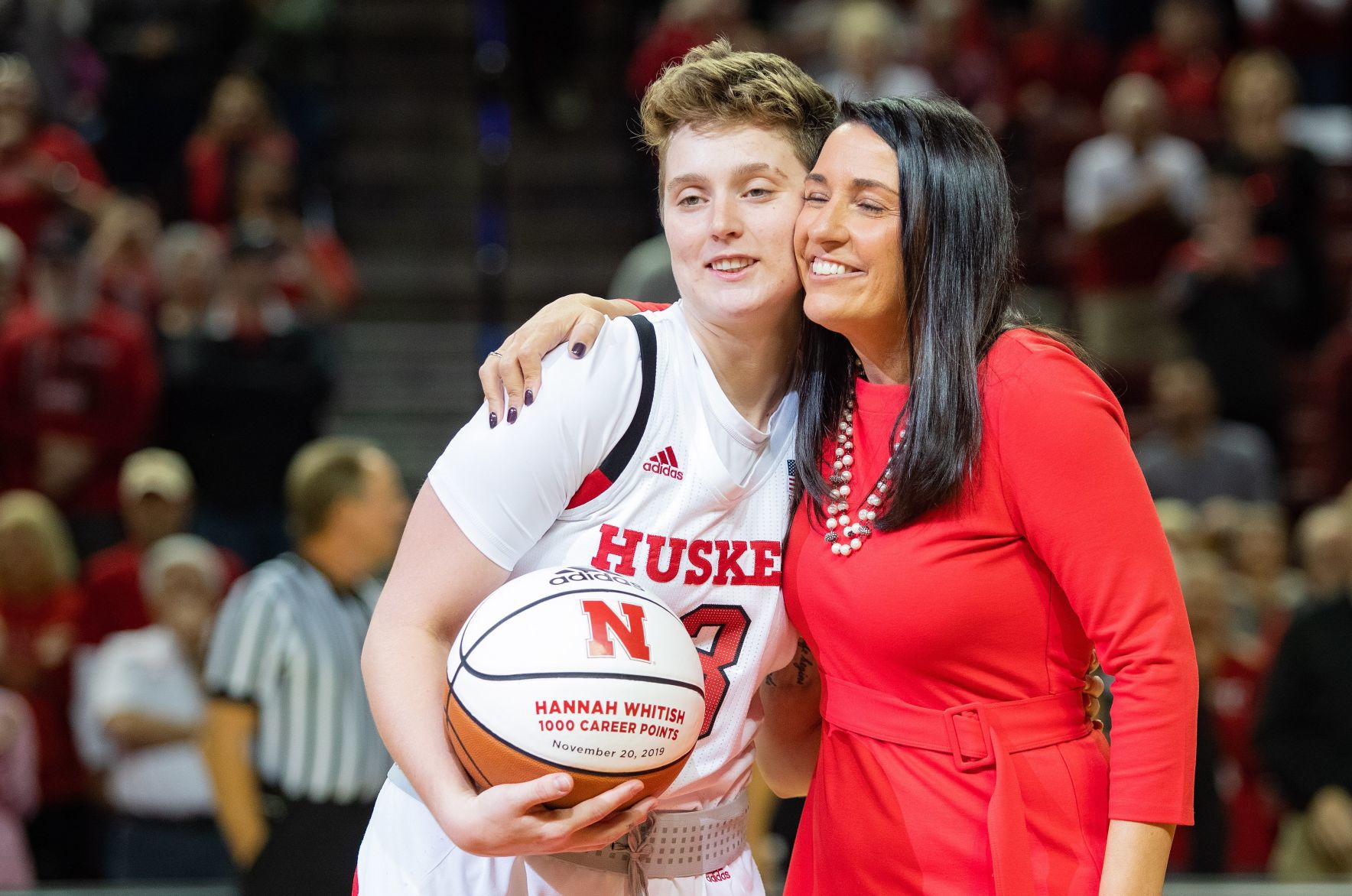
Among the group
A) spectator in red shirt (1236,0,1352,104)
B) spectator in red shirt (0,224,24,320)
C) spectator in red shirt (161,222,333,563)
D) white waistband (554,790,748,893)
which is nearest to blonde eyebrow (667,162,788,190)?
white waistband (554,790,748,893)

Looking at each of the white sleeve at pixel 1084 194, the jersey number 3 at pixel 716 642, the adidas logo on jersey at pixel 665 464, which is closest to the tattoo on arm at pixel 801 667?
the jersey number 3 at pixel 716 642

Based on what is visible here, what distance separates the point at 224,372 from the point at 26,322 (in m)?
0.93

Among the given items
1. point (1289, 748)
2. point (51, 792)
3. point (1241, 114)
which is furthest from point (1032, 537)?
point (1241, 114)

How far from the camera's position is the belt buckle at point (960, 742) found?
238 centimetres

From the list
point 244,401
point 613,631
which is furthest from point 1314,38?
point 613,631

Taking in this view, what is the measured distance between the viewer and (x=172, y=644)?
19.8 feet

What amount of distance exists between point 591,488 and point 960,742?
2.24 feet

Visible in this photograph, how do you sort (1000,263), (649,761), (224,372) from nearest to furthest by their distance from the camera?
(649,761), (1000,263), (224,372)

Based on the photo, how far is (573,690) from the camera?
7.16 feet

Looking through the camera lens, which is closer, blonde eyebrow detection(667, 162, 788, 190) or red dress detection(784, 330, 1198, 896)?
red dress detection(784, 330, 1198, 896)

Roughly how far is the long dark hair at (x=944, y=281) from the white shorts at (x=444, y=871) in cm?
70

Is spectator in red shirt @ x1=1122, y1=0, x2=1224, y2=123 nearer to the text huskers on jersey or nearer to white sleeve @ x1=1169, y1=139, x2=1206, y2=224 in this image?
white sleeve @ x1=1169, y1=139, x2=1206, y2=224

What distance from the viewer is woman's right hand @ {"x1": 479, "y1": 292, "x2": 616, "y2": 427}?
2.45 m

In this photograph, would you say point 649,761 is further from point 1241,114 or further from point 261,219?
point 1241,114
